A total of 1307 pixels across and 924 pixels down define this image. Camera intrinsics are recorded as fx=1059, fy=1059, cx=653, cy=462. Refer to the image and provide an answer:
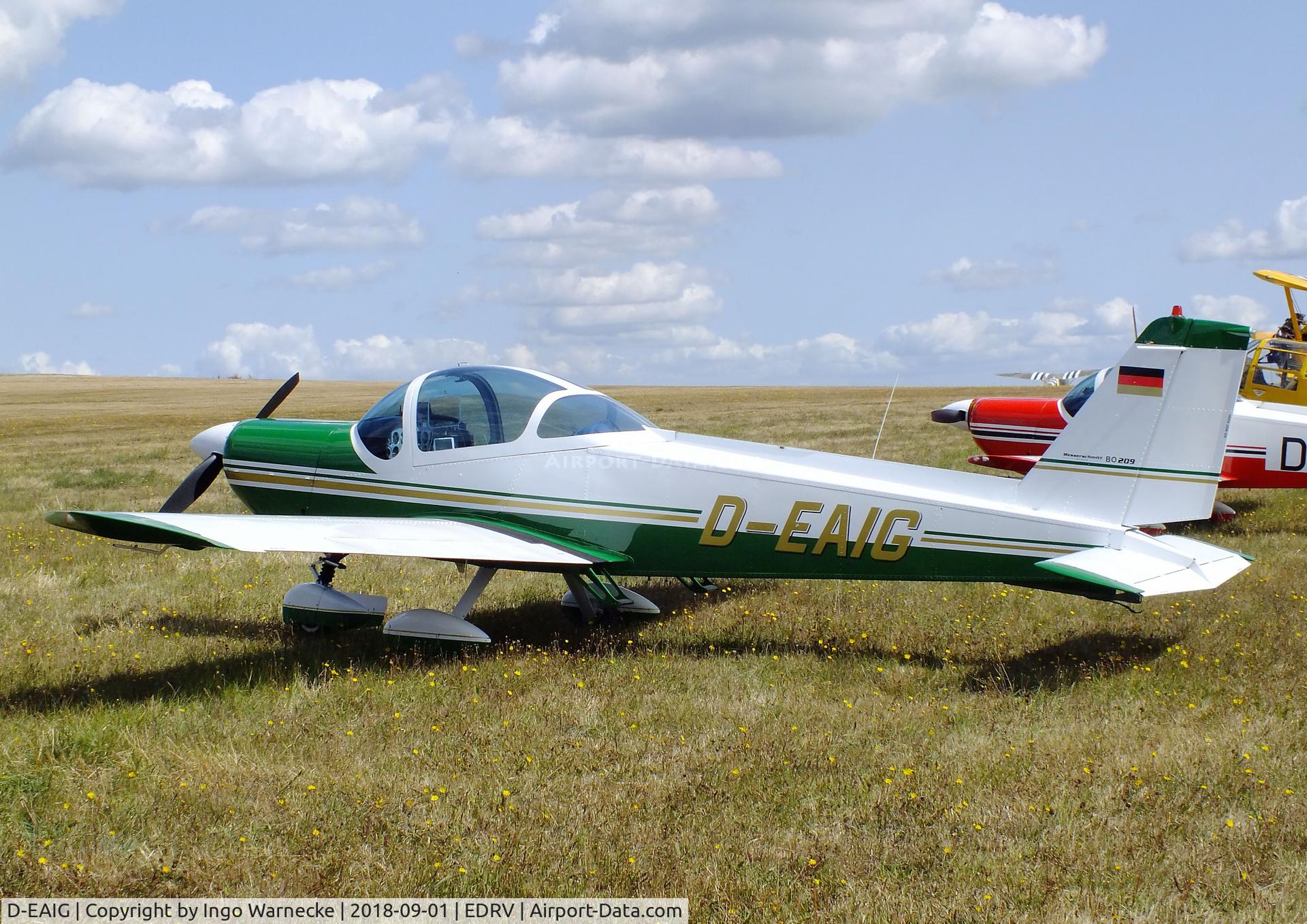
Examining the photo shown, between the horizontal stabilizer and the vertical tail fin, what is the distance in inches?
10.7

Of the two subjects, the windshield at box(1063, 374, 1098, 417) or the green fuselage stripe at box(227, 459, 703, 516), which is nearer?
the green fuselage stripe at box(227, 459, 703, 516)

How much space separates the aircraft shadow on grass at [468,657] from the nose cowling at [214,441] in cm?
141

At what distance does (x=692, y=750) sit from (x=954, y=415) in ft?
37.0

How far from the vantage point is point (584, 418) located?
779 cm

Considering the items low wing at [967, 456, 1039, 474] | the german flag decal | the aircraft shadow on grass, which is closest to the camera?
the aircraft shadow on grass

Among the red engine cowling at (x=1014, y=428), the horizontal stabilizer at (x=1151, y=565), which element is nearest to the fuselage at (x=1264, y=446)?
the red engine cowling at (x=1014, y=428)

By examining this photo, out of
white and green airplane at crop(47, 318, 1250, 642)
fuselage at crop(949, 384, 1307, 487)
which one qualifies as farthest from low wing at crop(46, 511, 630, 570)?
fuselage at crop(949, 384, 1307, 487)

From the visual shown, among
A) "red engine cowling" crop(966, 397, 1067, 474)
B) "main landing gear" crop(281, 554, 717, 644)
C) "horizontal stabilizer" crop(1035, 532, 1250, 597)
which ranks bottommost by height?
"main landing gear" crop(281, 554, 717, 644)

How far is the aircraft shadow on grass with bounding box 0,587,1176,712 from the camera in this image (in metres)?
6.63

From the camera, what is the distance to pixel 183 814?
4770 millimetres

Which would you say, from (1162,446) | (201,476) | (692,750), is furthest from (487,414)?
(1162,446)

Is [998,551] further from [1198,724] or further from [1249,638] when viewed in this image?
[1249,638]

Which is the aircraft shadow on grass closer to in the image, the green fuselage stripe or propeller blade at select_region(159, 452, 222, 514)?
propeller blade at select_region(159, 452, 222, 514)

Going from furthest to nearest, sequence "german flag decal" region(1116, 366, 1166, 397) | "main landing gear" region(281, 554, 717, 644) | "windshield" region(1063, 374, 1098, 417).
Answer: "windshield" region(1063, 374, 1098, 417) < "main landing gear" region(281, 554, 717, 644) < "german flag decal" region(1116, 366, 1166, 397)
